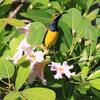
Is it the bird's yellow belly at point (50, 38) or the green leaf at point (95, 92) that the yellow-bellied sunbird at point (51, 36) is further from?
the green leaf at point (95, 92)

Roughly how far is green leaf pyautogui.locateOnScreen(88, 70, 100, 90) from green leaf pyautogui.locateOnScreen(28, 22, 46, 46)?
0.57 feet

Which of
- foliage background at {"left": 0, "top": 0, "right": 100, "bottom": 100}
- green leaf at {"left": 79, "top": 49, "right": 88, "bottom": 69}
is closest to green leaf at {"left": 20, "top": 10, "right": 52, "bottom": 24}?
foliage background at {"left": 0, "top": 0, "right": 100, "bottom": 100}

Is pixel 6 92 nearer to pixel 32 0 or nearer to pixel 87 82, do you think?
pixel 87 82

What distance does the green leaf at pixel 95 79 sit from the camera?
111 cm

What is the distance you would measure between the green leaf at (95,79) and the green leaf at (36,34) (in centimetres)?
17

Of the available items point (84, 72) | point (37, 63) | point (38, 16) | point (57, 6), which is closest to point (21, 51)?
point (37, 63)

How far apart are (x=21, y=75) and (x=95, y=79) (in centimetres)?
21

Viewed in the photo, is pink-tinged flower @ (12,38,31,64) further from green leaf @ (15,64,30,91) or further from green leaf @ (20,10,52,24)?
green leaf @ (20,10,52,24)

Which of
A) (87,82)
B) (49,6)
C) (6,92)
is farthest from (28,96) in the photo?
(49,6)

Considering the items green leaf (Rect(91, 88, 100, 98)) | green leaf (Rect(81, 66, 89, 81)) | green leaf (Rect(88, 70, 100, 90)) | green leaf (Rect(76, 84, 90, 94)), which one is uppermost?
green leaf (Rect(81, 66, 89, 81))

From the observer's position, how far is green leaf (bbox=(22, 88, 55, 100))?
39.0 inches

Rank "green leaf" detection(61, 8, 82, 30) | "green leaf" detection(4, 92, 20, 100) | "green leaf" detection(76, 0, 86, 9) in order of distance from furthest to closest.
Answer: "green leaf" detection(76, 0, 86, 9), "green leaf" detection(61, 8, 82, 30), "green leaf" detection(4, 92, 20, 100)

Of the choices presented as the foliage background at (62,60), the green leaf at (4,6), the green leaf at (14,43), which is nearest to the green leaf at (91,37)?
the foliage background at (62,60)

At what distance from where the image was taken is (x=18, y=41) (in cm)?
110
